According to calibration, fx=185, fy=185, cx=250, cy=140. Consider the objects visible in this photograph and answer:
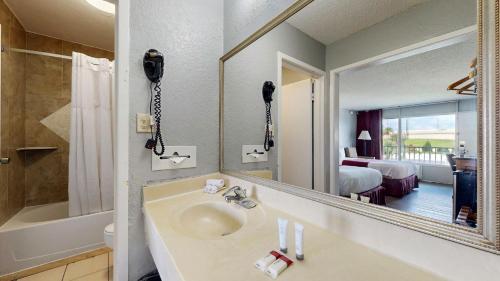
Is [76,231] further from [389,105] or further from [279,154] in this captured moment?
[389,105]

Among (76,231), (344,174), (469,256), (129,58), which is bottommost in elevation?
(76,231)

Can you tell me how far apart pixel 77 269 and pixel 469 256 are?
2412 mm

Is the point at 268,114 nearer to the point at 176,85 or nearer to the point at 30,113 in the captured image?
the point at 176,85

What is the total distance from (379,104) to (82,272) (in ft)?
7.86

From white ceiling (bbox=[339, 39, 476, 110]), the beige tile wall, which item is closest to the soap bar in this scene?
white ceiling (bbox=[339, 39, 476, 110])

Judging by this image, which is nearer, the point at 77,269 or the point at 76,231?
the point at 77,269

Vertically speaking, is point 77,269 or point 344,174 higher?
point 344,174

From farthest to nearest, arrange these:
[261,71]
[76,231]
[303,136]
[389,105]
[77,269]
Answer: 1. [76,231]
2. [77,269]
3. [261,71]
4. [303,136]
5. [389,105]

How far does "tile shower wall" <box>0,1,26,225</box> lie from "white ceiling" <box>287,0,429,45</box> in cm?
245

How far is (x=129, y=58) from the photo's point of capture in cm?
102

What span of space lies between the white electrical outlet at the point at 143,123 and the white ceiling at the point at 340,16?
3.03ft

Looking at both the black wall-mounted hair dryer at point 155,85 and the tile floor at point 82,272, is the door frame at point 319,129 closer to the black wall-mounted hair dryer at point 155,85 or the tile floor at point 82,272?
the black wall-mounted hair dryer at point 155,85

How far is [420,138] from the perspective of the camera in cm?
63

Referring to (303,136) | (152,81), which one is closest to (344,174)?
(303,136)
